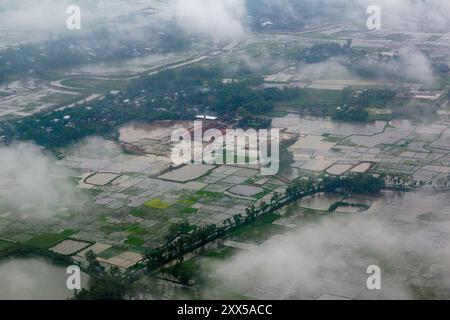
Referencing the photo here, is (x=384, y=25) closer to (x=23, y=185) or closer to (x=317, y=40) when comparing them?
(x=317, y=40)

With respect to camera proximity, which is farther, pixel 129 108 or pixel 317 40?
pixel 317 40

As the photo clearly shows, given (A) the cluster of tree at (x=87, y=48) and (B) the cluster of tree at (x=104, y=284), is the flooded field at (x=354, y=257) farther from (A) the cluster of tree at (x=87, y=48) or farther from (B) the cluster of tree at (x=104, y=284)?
(A) the cluster of tree at (x=87, y=48)

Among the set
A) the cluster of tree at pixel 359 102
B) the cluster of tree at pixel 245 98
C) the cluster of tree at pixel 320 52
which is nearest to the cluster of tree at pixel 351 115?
the cluster of tree at pixel 359 102

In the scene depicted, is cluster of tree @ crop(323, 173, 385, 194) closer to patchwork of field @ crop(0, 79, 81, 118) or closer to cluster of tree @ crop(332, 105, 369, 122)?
cluster of tree @ crop(332, 105, 369, 122)

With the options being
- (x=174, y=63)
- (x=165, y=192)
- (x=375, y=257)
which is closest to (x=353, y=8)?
(x=174, y=63)

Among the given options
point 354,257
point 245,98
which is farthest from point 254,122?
point 354,257

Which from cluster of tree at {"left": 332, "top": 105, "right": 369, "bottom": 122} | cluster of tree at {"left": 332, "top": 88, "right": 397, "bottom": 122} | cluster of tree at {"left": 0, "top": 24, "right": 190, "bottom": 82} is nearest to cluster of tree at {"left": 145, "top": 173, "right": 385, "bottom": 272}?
cluster of tree at {"left": 332, "top": 105, "right": 369, "bottom": 122}

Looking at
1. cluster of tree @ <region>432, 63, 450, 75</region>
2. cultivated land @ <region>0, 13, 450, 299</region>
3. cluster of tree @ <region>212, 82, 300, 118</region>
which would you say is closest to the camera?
cultivated land @ <region>0, 13, 450, 299</region>
